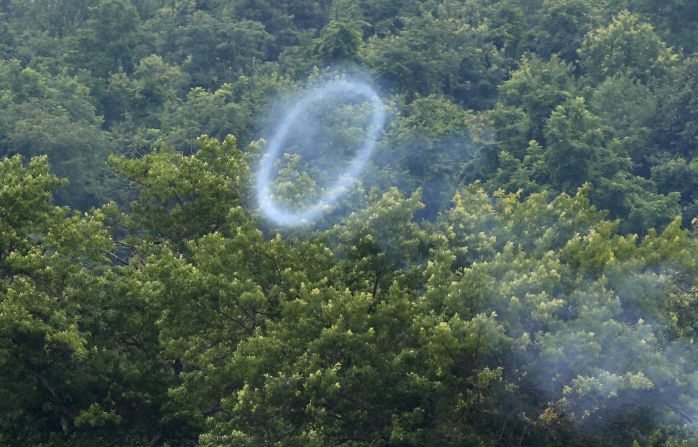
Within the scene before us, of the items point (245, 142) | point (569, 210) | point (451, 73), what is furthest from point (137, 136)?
point (569, 210)

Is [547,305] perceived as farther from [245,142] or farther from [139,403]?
[245,142]

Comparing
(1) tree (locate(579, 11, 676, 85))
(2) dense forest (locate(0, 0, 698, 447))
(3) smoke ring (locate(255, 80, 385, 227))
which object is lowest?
(2) dense forest (locate(0, 0, 698, 447))

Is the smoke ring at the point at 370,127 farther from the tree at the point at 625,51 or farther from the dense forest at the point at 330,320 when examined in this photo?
the tree at the point at 625,51

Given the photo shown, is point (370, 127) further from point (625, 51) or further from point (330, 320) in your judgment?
point (330, 320)

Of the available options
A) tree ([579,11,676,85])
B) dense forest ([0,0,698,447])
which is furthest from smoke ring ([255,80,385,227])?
tree ([579,11,676,85])

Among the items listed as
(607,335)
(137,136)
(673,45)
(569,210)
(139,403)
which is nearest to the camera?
(607,335)

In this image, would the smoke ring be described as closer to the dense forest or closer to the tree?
the dense forest

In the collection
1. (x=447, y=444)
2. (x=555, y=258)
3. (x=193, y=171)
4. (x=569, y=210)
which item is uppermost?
(x=193, y=171)

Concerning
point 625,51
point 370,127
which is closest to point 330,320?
point 370,127

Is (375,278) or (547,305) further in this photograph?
(375,278)

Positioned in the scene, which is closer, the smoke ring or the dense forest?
the dense forest

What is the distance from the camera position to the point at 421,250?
102 feet

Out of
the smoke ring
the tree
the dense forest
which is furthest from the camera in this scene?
the tree

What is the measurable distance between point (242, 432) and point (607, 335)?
7.48 metres
